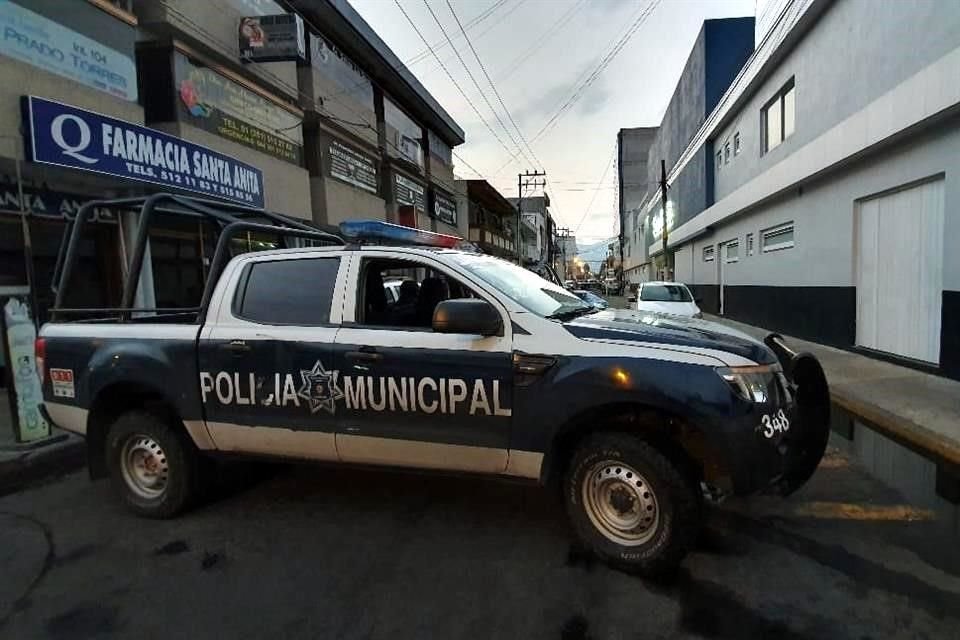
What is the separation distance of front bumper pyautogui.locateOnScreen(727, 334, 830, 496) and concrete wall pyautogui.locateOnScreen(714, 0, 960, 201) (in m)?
6.56

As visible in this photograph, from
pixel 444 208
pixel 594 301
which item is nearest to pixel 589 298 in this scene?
pixel 594 301

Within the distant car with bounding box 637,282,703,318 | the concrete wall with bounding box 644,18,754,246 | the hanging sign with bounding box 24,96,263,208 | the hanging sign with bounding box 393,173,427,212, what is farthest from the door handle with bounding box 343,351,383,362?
the concrete wall with bounding box 644,18,754,246

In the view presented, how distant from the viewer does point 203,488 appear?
393cm

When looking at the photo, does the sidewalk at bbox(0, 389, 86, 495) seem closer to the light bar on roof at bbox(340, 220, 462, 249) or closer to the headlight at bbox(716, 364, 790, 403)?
the light bar on roof at bbox(340, 220, 462, 249)

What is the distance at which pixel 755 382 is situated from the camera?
2834 mm

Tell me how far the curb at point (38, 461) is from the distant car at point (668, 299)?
1124 cm

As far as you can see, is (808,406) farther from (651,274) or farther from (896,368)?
(651,274)

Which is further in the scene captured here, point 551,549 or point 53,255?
point 53,255

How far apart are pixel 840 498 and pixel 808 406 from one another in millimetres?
1139

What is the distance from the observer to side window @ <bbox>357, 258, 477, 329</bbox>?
360 cm

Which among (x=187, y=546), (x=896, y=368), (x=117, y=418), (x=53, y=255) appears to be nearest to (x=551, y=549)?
(x=187, y=546)

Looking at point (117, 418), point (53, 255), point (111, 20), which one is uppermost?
point (111, 20)

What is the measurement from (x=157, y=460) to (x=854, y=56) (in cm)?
1229

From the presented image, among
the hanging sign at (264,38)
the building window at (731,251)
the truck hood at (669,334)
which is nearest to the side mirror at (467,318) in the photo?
the truck hood at (669,334)
